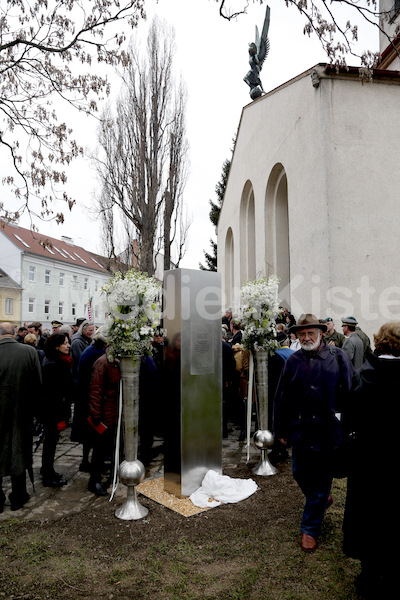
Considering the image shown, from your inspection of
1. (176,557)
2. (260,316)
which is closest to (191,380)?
(260,316)

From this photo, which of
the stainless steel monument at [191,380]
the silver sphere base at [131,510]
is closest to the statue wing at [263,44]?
the stainless steel monument at [191,380]

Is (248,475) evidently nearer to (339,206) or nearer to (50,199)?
(50,199)

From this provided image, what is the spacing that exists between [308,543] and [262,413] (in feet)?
8.17

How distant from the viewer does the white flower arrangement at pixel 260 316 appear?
249 inches

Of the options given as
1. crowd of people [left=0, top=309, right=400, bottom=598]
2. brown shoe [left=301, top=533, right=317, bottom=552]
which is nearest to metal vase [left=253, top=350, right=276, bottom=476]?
crowd of people [left=0, top=309, right=400, bottom=598]

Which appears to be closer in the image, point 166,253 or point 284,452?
point 284,452

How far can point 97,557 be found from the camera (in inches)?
149

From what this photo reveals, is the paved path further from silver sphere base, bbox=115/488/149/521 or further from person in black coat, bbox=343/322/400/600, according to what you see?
person in black coat, bbox=343/322/400/600

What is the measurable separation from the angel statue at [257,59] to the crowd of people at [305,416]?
15.4 m

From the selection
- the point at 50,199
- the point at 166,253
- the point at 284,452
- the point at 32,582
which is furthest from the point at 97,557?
the point at 166,253

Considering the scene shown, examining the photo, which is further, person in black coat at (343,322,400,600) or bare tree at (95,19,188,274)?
bare tree at (95,19,188,274)

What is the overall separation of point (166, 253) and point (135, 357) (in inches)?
653

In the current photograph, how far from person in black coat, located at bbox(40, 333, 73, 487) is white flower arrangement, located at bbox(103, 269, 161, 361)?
3.91ft

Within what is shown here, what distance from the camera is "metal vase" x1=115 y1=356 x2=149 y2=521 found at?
462 centimetres
